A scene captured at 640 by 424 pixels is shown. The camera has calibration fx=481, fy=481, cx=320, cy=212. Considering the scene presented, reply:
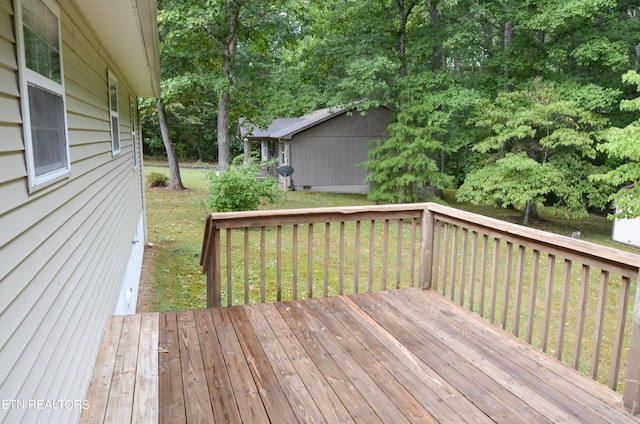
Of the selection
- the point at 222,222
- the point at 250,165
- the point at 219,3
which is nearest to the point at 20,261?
the point at 222,222

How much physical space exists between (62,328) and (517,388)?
2.31 m

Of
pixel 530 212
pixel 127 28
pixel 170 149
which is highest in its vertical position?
pixel 127 28

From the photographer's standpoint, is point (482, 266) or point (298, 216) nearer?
point (482, 266)

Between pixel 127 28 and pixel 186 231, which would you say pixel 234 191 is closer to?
pixel 186 231

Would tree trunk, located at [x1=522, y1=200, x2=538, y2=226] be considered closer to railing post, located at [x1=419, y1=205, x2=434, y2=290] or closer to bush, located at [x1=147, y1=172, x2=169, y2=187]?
railing post, located at [x1=419, y1=205, x2=434, y2=290]

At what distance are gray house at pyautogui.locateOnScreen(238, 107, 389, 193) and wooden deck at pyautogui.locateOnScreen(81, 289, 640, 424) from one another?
17309mm

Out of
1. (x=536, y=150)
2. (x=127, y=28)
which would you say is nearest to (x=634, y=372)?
(x=127, y=28)

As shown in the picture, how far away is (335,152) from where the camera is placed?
69.7ft

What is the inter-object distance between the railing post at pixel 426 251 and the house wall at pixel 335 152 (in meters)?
16.8

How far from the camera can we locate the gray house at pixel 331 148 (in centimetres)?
2081

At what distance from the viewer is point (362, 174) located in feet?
71.0

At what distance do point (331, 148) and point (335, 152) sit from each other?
0.25 metres

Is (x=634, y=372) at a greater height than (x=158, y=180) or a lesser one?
greater

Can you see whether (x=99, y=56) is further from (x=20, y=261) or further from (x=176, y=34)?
(x=176, y=34)
